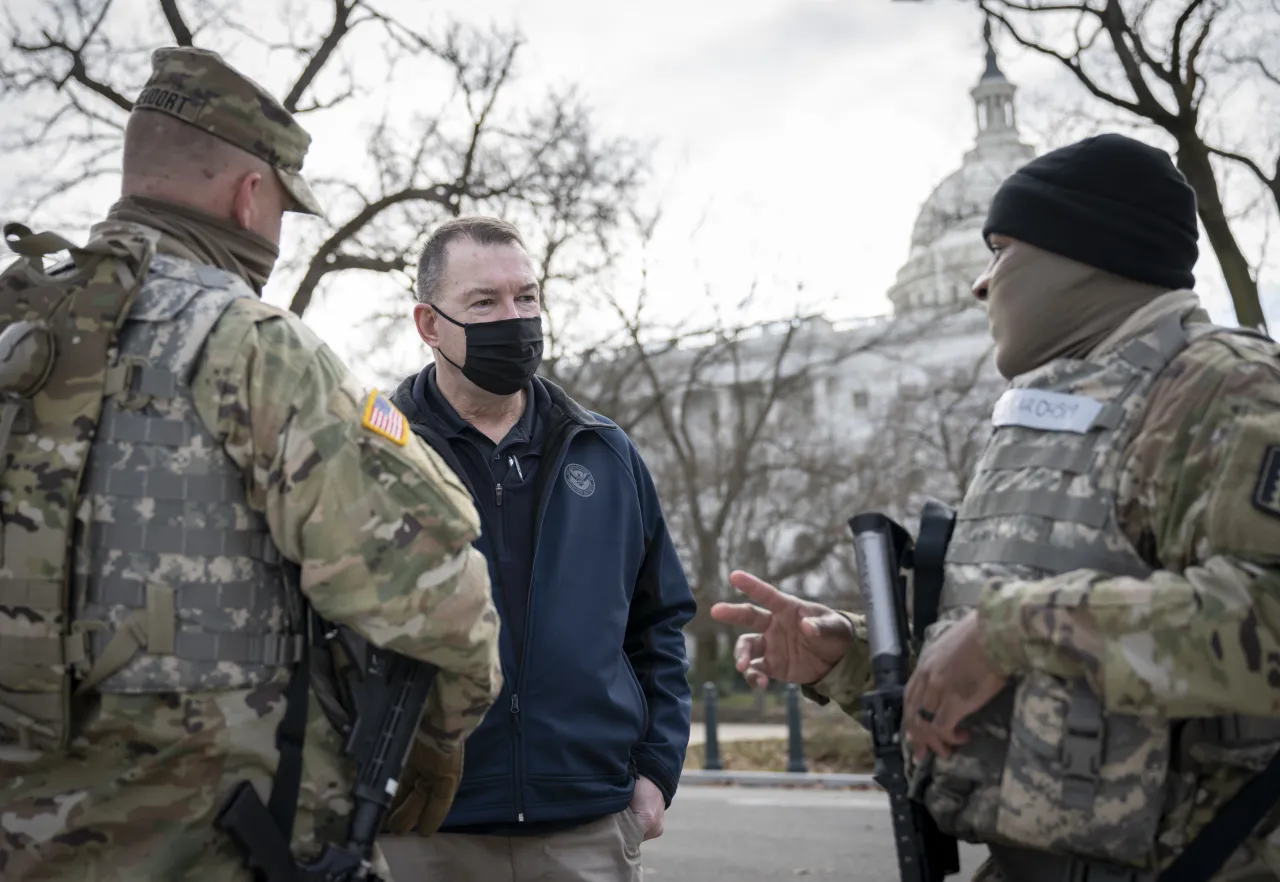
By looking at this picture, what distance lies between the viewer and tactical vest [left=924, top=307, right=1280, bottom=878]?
2295mm

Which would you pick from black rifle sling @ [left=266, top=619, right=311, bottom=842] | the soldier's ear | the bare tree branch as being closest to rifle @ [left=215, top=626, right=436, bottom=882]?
black rifle sling @ [left=266, top=619, right=311, bottom=842]

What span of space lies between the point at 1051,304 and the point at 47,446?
6.11 feet

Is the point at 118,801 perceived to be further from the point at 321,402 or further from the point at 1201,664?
the point at 1201,664

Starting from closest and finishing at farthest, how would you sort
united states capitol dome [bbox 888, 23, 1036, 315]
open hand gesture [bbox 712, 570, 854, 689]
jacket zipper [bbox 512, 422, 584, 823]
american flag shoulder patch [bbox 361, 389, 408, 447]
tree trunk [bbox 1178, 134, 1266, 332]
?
1. american flag shoulder patch [bbox 361, 389, 408, 447]
2. open hand gesture [bbox 712, 570, 854, 689]
3. jacket zipper [bbox 512, 422, 584, 823]
4. tree trunk [bbox 1178, 134, 1266, 332]
5. united states capitol dome [bbox 888, 23, 1036, 315]

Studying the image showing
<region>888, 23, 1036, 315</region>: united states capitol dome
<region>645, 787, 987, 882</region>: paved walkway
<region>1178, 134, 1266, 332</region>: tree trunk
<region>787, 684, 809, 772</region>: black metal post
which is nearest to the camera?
<region>645, 787, 987, 882</region>: paved walkway

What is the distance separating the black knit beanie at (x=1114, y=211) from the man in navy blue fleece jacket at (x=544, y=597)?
1.38 meters

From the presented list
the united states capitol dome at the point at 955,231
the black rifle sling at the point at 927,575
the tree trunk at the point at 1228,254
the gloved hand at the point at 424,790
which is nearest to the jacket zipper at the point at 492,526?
the gloved hand at the point at 424,790

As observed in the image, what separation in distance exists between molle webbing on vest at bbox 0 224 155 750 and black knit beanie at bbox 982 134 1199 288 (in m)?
1.68

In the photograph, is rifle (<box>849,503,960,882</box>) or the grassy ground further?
the grassy ground

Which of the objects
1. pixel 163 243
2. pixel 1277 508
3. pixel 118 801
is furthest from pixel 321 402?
pixel 1277 508

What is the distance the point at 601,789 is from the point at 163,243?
1.64 m

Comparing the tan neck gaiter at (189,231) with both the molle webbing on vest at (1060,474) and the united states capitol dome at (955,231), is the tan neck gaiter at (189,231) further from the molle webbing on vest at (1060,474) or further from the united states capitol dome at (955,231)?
the united states capitol dome at (955,231)

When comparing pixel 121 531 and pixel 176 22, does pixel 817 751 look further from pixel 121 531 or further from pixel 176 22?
pixel 121 531

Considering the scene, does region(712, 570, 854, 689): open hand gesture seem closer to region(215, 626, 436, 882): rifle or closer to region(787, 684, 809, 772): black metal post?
region(215, 626, 436, 882): rifle
